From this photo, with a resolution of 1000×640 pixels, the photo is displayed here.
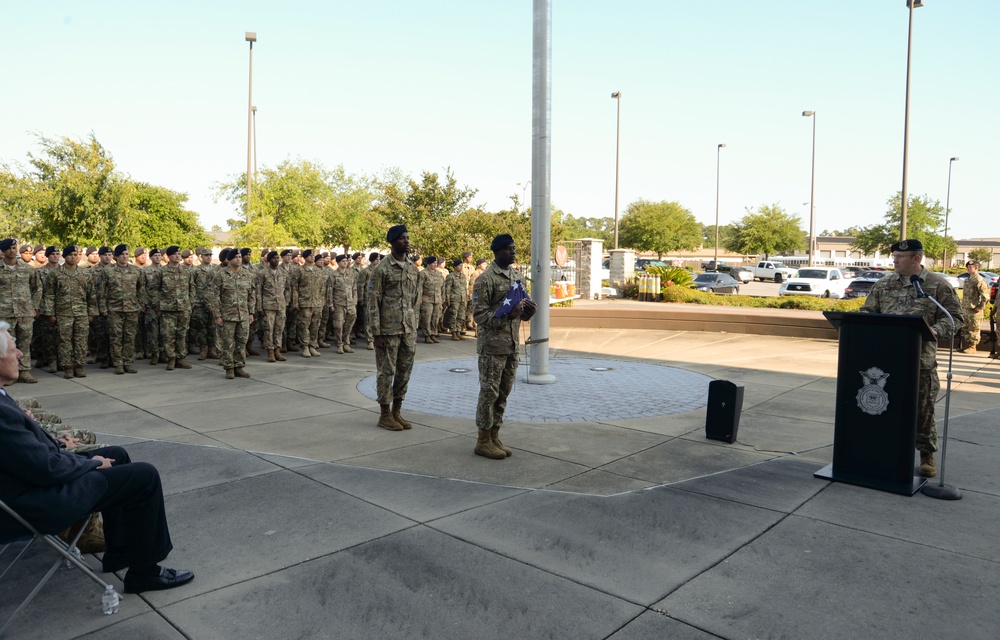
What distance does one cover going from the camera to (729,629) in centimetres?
338

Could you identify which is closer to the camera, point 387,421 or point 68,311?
point 387,421

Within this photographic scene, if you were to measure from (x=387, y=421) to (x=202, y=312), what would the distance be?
24.4 ft

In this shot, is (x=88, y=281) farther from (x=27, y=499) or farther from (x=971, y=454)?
(x=971, y=454)

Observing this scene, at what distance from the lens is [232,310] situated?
11070 millimetres

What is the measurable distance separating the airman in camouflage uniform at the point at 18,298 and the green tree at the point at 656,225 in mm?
60250

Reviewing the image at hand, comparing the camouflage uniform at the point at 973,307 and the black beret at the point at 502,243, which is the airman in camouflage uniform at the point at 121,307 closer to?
the black beret at the point at 502,243

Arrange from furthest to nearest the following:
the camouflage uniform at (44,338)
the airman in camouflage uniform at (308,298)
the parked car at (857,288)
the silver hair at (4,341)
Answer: the parked car at (857,288)
the airman in camouflage uniform at (308,298)
the camouflage uniform at (44,338)
the silver hair at (4,341)

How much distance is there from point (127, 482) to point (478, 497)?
2487mm

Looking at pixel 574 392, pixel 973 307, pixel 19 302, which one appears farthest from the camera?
pixel 973 307

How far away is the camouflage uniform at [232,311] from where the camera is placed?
10742mm

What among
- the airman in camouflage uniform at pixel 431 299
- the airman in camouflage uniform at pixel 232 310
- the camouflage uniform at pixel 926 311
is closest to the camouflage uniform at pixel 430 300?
the airman in camouflage uniform at pixel 431 299

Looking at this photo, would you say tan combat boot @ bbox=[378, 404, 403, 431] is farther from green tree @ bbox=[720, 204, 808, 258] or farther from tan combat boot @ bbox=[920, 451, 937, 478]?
green tree @ bbox=[720, 204, 808, 258]

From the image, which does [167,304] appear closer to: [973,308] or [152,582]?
[152,582]

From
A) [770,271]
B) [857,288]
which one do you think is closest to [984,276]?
[857,288]
